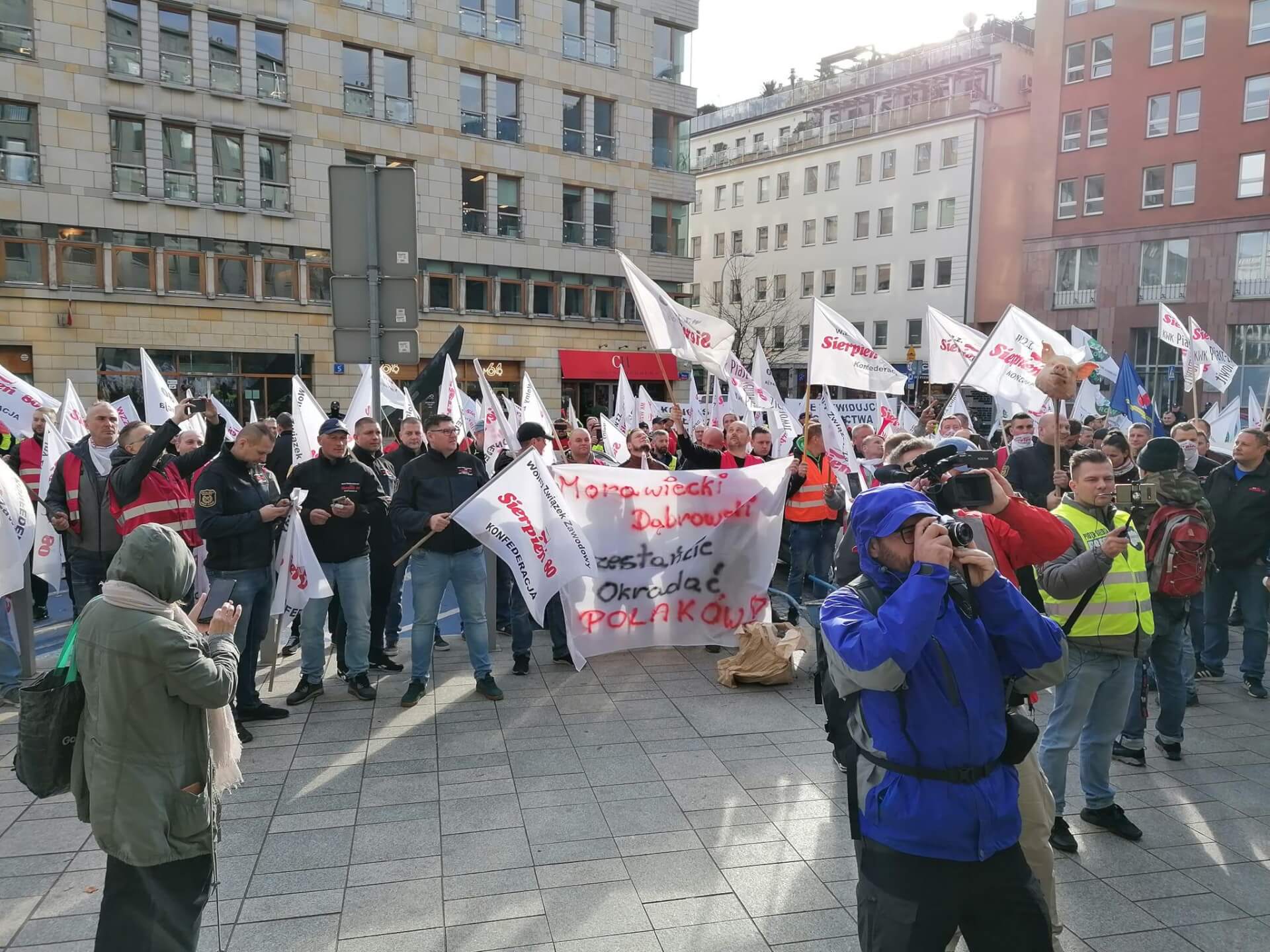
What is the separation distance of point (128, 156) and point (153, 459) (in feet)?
87.0

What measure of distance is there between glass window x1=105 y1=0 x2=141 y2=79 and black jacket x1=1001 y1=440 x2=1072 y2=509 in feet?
94.0

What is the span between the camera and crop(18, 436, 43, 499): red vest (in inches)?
407

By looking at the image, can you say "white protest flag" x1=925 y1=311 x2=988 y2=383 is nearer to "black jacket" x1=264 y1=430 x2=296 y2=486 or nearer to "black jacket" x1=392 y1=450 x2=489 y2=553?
"black jacket" x1=392 y1=450 x2=489 y2=553

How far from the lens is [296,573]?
6.88 metres

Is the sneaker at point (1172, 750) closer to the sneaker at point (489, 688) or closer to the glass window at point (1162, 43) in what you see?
the sneaker at point (489, 688)

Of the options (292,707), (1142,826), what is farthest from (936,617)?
(292,707)

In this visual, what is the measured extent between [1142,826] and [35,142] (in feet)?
103

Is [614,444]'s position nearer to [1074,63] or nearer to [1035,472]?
[1035,472]

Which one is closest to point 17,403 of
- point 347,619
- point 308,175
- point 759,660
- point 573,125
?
point 347,619

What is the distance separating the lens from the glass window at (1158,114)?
42438 millimetres

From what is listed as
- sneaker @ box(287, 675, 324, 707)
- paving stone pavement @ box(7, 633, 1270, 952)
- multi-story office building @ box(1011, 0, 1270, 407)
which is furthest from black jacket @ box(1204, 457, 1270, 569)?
multi-story office building @ box(1011, 0, 1270, 407)

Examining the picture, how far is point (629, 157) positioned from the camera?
122 ft

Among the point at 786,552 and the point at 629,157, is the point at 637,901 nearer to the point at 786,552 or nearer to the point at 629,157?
the point at 786,552

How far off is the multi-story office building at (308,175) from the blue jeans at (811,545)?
24443 millimetres
